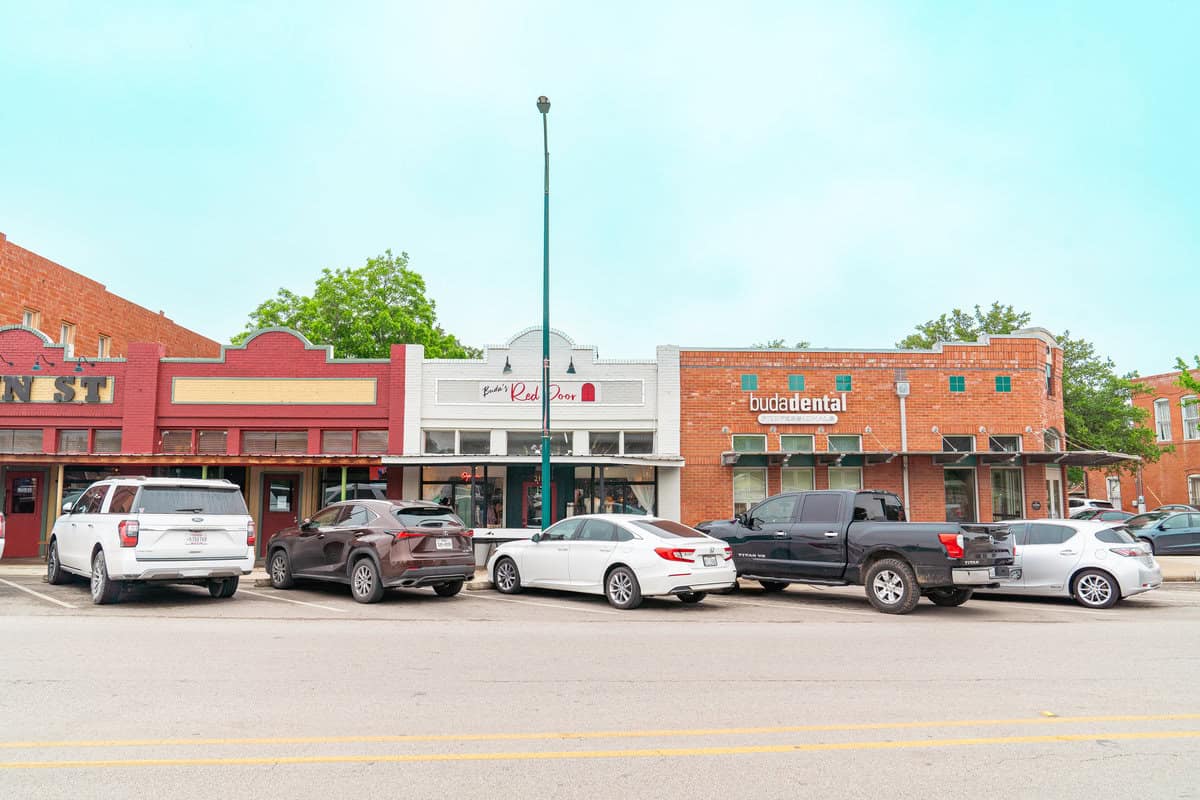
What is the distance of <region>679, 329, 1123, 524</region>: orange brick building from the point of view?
24469mm

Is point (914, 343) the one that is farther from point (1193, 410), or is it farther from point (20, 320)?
point (20, 320)

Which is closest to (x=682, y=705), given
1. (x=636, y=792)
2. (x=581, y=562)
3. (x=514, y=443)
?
(x=636, y=792)

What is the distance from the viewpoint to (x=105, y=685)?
7602 mm

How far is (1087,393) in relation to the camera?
129 feet

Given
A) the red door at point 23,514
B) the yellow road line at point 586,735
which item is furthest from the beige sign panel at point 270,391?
the yellow road line at point 586,735

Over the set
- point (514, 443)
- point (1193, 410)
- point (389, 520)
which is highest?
point (1193, 410)

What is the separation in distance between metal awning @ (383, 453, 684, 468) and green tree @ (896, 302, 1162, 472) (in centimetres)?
1991

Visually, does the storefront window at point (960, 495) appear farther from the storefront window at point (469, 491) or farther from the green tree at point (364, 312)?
the green tree at point (364, 312)

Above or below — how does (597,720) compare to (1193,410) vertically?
below

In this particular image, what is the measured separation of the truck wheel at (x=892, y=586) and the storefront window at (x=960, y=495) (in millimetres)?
12532

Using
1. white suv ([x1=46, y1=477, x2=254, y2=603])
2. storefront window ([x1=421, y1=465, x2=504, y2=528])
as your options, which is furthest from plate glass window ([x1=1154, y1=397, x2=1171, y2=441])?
white suv ([x1=46, y1=477, x2=254, y2=603])

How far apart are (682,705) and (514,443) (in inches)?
691

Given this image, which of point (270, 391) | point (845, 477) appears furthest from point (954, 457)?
Result: point (270, 391)

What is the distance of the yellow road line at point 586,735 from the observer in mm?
5844
